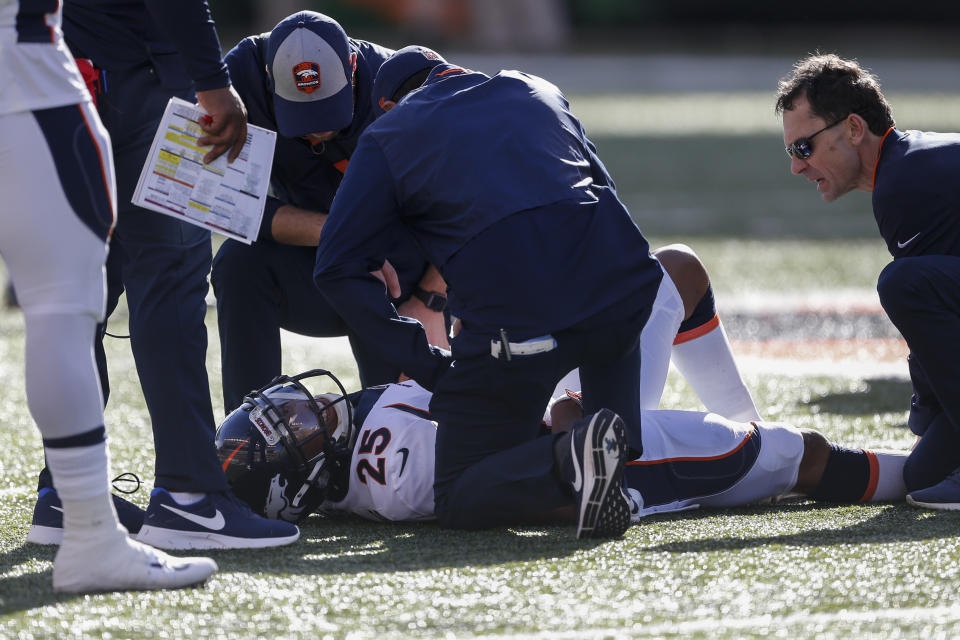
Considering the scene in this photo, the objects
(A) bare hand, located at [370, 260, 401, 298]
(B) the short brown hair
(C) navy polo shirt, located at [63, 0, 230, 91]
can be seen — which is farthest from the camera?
(A) bare hand, located at [370, 260, 401, 298]

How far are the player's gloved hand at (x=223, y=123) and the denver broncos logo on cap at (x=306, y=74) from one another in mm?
697

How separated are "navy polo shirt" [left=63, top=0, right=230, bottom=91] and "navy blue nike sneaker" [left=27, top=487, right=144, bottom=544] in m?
1.11

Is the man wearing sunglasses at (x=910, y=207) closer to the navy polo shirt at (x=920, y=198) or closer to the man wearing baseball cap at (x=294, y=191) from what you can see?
the navy polo shirt at (x=920, y=198)

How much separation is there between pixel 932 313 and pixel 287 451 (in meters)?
1.77

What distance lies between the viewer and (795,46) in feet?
129

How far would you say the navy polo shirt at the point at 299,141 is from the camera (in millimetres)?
4672

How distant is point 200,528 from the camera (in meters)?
3.58

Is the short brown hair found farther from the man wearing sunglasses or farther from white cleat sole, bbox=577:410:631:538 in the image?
white cleat sole, bbox=577:410:631:538

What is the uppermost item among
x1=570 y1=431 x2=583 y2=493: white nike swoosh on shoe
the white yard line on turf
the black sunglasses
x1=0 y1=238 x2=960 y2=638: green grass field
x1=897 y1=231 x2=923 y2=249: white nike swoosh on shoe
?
the black sunglasses

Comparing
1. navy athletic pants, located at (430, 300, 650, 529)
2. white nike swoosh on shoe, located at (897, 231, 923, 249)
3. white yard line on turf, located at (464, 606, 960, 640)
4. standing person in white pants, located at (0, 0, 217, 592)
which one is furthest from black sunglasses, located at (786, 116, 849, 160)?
standing person in white pants, located at (0, 0, 217, 592)

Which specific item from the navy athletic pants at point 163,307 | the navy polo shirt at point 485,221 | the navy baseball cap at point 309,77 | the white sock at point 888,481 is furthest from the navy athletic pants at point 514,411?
the navy baseball cap at point 309,77

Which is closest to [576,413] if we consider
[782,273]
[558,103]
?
[558,103]

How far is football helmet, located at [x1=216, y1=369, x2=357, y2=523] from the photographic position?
3.88 m

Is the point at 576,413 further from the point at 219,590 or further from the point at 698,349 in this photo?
the point at 219,590
